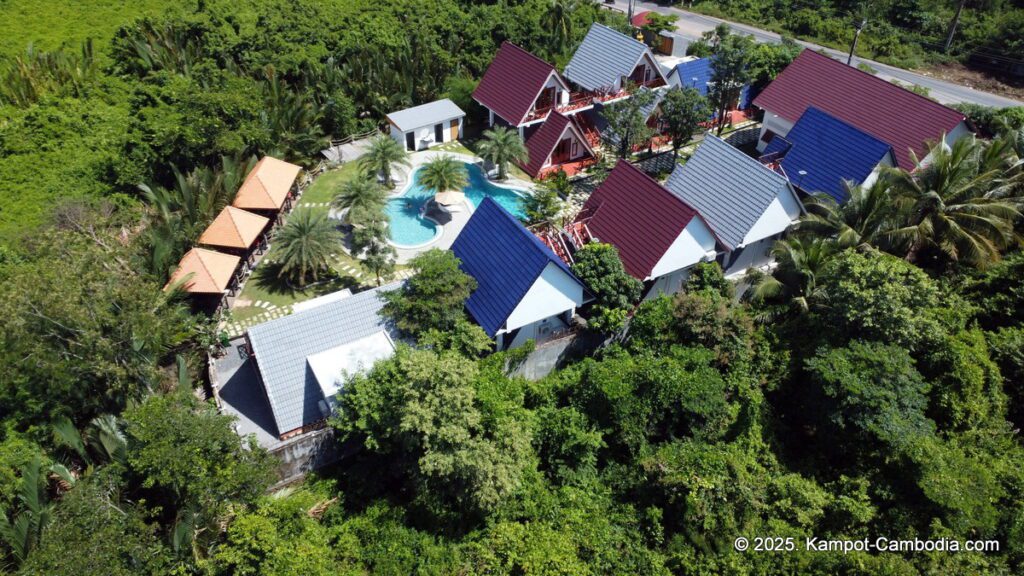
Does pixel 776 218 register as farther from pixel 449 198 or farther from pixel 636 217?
pixel 449 198

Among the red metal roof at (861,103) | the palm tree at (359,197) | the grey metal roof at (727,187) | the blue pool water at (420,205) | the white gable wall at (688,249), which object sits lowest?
the blue pool water at (420,205)

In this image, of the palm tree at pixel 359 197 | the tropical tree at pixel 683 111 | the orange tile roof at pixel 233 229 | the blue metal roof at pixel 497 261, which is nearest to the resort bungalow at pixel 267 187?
the orange tile roof at pixel 233 229

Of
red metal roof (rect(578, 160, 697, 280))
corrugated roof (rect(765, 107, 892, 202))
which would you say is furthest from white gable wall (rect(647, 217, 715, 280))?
corrugated roof (rect(765, 107, 892, 202))

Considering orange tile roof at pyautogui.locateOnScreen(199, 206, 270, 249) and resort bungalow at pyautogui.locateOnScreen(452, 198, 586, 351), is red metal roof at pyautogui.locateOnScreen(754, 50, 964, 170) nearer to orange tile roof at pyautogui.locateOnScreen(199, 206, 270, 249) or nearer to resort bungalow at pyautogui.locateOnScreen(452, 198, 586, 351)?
resort bungalow at pyautogui.locateOnScreen(452, 198, 586, 351)

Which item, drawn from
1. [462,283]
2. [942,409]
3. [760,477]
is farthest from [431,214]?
[942,409]

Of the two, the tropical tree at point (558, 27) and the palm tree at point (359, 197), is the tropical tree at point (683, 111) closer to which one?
the tropical tree at point (558, 27)

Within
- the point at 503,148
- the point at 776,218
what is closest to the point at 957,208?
the point at 776,218
